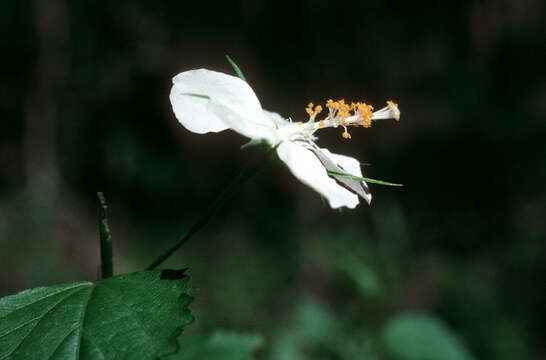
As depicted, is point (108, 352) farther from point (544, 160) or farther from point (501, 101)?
point (501, 101)

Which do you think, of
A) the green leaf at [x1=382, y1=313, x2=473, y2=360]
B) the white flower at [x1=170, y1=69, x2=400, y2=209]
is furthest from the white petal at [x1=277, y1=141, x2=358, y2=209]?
the green leaf at [x1=382, y1=313, x2=473, y2=360]

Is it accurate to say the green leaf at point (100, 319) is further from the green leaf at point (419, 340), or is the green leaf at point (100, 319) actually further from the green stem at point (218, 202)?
the green leaf at point (419, 340)

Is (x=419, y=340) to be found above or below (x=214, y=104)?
above

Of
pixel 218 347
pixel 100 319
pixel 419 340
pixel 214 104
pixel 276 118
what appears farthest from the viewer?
pixel 419 340

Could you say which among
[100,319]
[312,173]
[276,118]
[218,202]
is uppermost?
[276,118]

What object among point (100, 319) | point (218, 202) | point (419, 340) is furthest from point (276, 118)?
point (419, 340)

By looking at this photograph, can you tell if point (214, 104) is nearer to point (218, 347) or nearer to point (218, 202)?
point (218, 202)

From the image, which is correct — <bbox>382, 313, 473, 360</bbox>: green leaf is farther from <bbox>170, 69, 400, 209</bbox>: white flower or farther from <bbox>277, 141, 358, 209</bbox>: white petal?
<bbox>277, 141, 358, 209</bbox>: white petal
